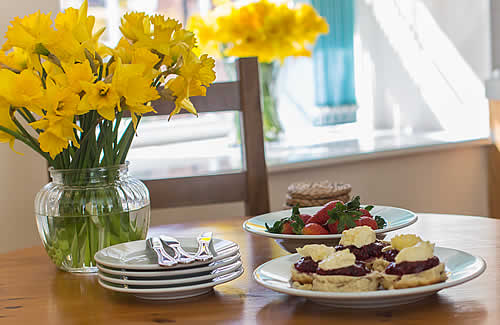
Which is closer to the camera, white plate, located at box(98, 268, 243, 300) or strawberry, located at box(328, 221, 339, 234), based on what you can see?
white plate, located at box(98, 268, 243, 300)

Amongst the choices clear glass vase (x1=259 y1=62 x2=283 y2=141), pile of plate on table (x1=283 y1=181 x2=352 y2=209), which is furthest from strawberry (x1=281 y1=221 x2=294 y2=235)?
clear glass vase (x1=259 y1=62 x2=283 y2=141)

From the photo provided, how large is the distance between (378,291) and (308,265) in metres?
0.08

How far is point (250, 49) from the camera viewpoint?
217cm

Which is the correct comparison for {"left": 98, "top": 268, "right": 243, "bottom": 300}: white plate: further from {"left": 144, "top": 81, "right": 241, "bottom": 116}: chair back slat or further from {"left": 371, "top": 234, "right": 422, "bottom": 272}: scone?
{"left": 144, "top": 81, "right": 241, "bottom": 116}: chair back slat

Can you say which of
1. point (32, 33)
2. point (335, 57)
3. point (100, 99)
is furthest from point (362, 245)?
point (335, 57)

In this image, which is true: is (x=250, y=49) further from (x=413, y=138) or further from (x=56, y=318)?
(x=56, y=318)

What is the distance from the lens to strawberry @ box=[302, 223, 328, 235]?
897 millimetres

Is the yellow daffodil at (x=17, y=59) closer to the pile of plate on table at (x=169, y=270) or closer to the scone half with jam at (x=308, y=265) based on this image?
the pile of plate on table at (x=169, y=270)

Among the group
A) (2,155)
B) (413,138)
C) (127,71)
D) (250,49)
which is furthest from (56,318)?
(413,138)

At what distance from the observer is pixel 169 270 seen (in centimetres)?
80

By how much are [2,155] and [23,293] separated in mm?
827

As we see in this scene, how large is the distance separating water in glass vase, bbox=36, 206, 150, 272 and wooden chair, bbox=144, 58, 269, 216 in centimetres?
51

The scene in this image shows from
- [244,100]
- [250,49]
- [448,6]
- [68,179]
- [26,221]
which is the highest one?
[448,6]

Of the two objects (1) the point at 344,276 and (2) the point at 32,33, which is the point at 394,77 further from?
(1) the point at 344,276
